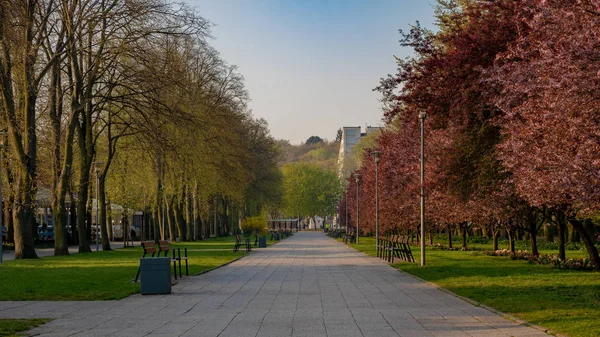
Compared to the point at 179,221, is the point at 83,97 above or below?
above

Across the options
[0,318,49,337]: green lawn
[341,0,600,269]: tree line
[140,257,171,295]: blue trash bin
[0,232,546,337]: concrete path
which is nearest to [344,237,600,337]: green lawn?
[0,232,546,337]: concrete path

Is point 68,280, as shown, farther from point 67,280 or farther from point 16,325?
point 16,325

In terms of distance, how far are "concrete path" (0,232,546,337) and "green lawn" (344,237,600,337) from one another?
0.63m

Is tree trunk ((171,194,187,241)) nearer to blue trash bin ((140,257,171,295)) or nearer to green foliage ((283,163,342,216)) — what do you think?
blue trash bin ((140,257,171,295))

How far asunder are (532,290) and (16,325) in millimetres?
11417

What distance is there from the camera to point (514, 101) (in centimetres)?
1852

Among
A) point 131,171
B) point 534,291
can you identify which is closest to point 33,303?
point 534,291

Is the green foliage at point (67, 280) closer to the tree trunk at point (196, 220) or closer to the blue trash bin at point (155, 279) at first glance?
the blue trash bin at point (155, 279)

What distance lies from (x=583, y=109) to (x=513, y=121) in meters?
4.79

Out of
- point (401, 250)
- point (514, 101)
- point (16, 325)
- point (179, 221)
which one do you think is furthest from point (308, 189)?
point (16, 325)

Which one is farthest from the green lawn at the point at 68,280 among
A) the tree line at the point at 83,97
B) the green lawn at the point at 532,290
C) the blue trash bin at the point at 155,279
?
the green lawn at the point at 532,290

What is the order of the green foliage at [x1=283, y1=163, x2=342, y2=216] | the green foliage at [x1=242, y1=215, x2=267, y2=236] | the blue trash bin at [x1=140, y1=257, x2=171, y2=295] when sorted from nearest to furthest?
the blue trash bin at [x1=140, y1=257, x2=171, y2=295]
the green foliage at [x1=242, y1=215, x2=267, y2=236]
the green foliage at [x1=283, y1=163, x2=342, y2=216]

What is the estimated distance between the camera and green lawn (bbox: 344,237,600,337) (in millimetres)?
12188

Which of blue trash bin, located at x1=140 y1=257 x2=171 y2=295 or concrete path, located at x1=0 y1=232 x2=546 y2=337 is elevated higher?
blue trash bin, located at x1=140 y1=257 x2=171 y2=295
